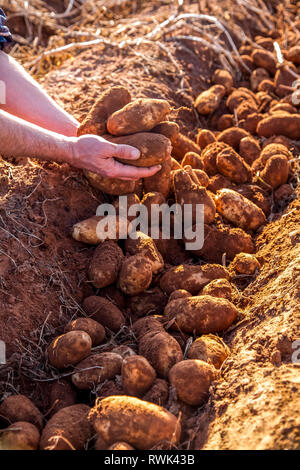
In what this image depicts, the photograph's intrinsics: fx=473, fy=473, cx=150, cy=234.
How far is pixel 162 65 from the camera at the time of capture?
3594 mm

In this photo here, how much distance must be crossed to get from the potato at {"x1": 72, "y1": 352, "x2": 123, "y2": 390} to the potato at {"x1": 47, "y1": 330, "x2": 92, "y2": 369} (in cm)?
4

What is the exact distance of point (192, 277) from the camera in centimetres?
218

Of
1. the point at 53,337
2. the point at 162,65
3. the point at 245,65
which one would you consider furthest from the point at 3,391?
the point at 245,65

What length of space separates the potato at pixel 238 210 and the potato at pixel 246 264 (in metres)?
0.30

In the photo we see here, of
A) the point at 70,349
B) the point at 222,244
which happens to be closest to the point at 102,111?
the point at 222,244

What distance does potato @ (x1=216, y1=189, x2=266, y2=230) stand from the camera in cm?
249

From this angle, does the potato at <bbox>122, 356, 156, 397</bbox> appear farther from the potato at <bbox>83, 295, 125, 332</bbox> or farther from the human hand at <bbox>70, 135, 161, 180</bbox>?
the human hand at <bbox>70, 135, 161, 180</bbox>

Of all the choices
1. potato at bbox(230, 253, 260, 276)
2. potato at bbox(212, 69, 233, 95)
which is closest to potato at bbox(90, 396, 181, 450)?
potato at bbox(230, 253, 260, 276)

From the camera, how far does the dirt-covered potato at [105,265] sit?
7.04 ft

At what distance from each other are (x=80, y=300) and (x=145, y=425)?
828 mm

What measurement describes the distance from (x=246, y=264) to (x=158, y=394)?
84cm

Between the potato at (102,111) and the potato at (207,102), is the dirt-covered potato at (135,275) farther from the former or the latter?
the potato at (207,102)

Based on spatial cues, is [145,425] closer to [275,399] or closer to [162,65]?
[275,399]

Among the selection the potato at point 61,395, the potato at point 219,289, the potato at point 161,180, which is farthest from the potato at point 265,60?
the potato at point 61,395
